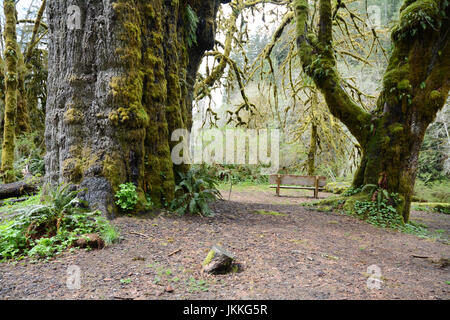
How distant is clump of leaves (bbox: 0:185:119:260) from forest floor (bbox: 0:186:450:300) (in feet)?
0.63

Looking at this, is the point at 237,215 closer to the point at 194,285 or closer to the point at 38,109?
the point at 194,285

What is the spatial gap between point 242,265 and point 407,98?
5518 millimetres

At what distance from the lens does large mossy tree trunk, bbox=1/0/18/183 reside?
7.95 m

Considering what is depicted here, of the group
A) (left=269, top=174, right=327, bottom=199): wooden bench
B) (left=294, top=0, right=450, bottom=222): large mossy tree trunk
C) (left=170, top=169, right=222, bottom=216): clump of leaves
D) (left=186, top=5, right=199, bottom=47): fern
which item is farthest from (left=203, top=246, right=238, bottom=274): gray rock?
(left=269, top=174, right=327, bottom=199): wooden bench

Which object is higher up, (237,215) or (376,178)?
(376,178)

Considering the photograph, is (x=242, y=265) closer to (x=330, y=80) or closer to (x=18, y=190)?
(x=330, y=80)

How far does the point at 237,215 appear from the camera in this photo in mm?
5543

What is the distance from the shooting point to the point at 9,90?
26.5 ft

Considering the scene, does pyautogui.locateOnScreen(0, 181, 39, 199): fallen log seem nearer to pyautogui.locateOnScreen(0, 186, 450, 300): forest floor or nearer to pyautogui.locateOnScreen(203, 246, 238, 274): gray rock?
pyautogui.locateOnScreen(0, 186, 450, 300): forest floor

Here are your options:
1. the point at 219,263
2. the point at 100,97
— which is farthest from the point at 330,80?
the point at 219,263

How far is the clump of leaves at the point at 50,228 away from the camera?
300 cm
